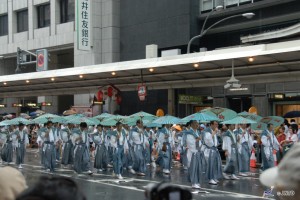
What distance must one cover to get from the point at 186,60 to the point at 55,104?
22778 millimetres

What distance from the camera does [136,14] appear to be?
3194 centimetres

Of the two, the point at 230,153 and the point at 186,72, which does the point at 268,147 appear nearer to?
the point at 230,153

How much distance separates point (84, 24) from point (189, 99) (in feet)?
35.6

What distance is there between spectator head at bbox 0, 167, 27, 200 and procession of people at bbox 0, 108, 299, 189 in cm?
1000

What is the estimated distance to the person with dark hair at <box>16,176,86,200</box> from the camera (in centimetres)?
199

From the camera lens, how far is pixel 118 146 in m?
15.0

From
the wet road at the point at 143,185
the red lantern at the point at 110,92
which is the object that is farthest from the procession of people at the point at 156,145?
the red lantern at the point at 110,92

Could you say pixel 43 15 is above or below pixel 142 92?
above

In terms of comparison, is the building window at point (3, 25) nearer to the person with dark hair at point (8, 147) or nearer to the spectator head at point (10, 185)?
the person with dark hair at point (8, 147)

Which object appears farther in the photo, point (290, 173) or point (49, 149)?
point (49, 149)

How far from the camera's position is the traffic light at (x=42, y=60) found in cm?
3319

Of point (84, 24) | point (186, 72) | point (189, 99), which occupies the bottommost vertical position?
point (189, 99)

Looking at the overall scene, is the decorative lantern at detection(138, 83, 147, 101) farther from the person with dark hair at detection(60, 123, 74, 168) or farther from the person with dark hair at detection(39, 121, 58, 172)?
the person with dark hair at detection(39, 121, 58, 172)

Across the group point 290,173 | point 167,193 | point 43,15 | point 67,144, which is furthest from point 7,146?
point 43,15
